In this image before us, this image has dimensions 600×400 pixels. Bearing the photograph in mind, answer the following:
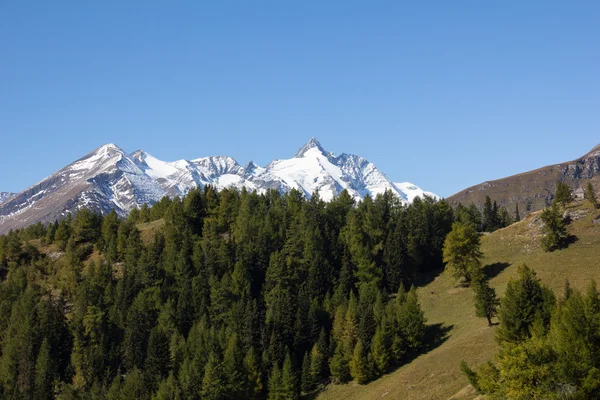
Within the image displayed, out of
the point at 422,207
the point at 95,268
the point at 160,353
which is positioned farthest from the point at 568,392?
the point at 95,268

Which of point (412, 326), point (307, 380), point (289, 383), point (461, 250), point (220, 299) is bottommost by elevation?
point (307, 380)

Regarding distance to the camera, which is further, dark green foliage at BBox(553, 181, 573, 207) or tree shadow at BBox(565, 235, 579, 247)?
dark green foliage at BBox(553, 181, 573, 207)

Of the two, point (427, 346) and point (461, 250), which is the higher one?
point (461, 250)

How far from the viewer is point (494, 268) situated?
113m

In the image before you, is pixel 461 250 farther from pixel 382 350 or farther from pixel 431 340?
pixel 382 350

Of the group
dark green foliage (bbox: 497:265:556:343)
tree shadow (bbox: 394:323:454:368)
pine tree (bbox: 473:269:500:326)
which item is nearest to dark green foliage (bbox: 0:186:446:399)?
tree shadow (bbox: 394:323:454:368)

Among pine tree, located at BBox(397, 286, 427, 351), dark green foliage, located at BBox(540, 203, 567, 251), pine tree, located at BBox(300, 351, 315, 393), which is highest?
dark green foliage, located at BBox(540, 203, 567, 251)

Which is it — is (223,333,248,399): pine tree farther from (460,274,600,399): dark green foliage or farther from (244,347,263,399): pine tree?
(460,274,600,399): dark green foliage

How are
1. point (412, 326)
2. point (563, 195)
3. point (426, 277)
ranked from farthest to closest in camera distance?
point (563, 195), point (426, 277), point (412, 326)

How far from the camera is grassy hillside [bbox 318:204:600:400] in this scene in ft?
238

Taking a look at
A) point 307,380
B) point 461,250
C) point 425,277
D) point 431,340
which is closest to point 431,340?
point 431,340

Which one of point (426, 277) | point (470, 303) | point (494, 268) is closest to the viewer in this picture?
point (470, 303)

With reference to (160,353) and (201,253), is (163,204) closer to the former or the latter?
(201,253)

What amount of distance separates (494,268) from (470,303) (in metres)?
15.0
